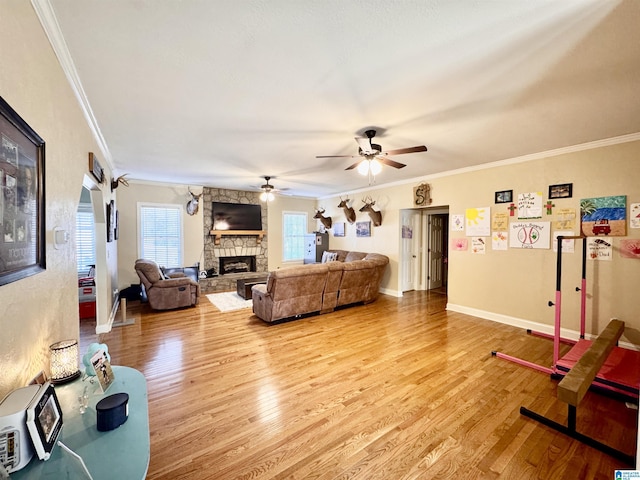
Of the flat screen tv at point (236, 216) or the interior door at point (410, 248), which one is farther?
the flat screen tv at point (236, 216)

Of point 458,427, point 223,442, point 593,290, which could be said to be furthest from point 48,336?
point 593,290

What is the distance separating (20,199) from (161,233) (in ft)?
19.7

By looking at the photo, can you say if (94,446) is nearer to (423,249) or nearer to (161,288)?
(161,288)

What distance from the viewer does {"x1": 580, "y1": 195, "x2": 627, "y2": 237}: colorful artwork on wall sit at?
11.1 ft

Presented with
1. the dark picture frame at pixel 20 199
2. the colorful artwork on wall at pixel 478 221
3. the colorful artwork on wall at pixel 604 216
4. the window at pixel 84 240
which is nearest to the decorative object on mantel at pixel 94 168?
the dark picture frame at pixel 20 199

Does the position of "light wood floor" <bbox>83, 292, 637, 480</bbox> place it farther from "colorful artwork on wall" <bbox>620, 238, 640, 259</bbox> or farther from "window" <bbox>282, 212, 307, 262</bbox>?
"window" <bbox>282, 212, 307, 262</bbox>

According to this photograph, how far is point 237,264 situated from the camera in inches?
302

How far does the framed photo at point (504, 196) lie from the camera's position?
14.2 ft

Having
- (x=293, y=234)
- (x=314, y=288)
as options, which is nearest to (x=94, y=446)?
(x=314, y=288)

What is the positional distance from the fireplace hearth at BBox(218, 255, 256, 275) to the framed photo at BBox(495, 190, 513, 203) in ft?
20.4

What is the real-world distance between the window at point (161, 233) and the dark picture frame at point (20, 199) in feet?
18.4

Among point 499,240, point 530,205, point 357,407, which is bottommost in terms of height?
point 357,407

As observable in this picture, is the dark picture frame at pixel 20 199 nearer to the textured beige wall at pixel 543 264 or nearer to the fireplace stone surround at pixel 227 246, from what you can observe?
the textured beige wall at pixel 543 264

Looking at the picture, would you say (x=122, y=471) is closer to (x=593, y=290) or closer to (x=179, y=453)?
(x=179, y=453)
